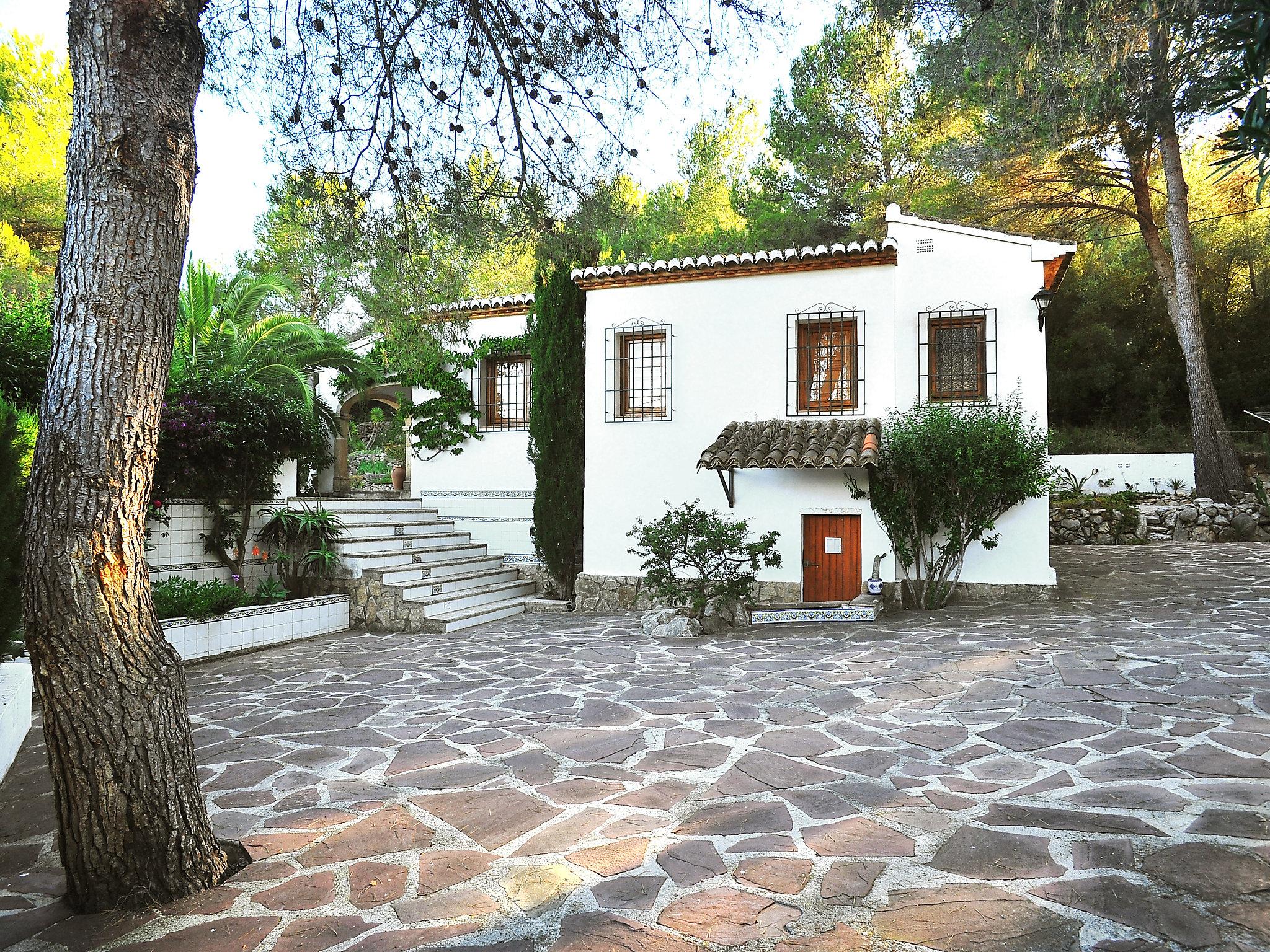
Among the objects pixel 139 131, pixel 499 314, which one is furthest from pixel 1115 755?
pixel 499 314

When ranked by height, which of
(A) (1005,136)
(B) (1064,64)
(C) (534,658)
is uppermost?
(A) (1005,136)

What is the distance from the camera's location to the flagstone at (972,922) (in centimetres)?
256

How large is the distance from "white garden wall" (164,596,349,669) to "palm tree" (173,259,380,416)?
11.4ft

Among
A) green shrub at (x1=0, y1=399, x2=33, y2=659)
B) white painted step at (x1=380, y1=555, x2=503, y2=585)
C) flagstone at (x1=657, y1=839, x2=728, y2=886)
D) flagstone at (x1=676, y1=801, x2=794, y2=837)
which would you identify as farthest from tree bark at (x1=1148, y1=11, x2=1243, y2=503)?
green shrub at (x1=0, y1=399, x2=33, y2=659)

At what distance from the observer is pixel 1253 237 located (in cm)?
1977

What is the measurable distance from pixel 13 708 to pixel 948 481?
9414 millimetres

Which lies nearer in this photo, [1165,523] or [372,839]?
[372,839]

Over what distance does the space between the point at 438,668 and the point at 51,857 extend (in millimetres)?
4107

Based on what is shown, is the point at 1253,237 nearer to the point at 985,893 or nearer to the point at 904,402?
the point at 904,402

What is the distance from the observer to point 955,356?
33.8 ft

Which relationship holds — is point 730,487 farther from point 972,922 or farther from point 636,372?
point 972,922

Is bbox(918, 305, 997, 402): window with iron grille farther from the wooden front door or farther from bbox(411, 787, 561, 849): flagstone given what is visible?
bbox(411, 787, 561, 849): flagstone

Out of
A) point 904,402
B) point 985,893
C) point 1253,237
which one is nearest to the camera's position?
point 985,893

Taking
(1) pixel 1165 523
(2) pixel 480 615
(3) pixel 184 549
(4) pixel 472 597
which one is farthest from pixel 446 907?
(1) pixel 1165 523
